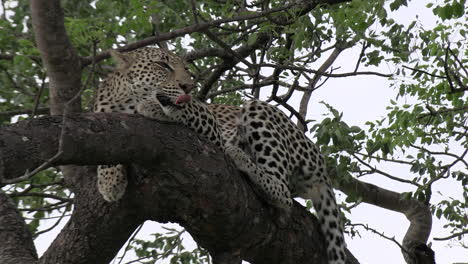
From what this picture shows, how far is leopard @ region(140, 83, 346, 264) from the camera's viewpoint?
5918 millimetres

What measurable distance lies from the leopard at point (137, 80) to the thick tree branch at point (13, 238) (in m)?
0.74

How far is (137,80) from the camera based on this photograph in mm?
6441

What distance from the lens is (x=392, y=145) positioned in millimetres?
8547

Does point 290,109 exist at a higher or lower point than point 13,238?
higher

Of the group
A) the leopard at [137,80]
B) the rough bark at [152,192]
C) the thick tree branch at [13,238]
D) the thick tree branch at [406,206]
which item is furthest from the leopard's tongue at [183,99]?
the thick tree branch at [406,206]

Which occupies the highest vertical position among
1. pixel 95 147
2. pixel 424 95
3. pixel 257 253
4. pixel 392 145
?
pixel 424 95

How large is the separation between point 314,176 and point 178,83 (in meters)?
1.63

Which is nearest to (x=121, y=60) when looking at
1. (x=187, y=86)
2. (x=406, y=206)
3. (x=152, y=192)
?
(x=187, y=86)

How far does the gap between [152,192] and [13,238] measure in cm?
129

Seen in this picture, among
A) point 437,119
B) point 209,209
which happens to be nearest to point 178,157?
point 209,209

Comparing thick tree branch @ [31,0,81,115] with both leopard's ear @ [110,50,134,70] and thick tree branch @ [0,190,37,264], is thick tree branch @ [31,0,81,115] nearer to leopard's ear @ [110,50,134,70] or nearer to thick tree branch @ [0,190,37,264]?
thick tree branch @ [0,190,37,264]

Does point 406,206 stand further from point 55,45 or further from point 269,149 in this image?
point 55,45

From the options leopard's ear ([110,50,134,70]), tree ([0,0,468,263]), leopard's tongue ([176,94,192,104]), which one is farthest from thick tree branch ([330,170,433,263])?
leopard's tongue ([176,94,192,104])

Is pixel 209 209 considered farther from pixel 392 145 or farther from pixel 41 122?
pixel 392 145
